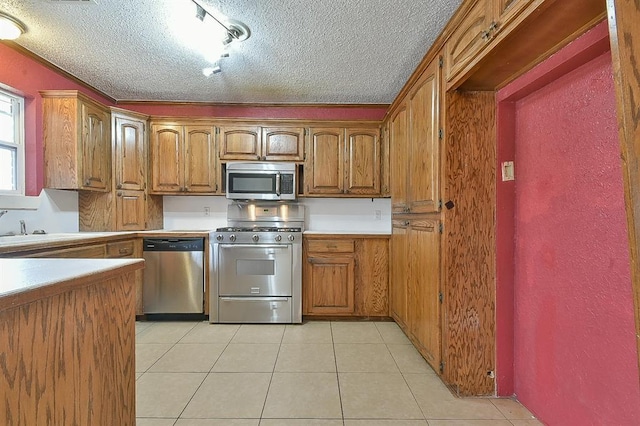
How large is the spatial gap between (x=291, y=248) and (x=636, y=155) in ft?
8.53

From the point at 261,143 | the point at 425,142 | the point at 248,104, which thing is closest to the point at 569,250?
the point at 425,142

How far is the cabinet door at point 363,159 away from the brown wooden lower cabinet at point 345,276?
0.62m

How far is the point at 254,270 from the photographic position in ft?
9.96

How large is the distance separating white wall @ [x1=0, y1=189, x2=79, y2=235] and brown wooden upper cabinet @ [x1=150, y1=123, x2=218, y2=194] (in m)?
0.72

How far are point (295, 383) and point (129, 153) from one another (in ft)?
9.11

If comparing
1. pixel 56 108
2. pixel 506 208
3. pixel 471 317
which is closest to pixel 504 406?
pixel 471 317

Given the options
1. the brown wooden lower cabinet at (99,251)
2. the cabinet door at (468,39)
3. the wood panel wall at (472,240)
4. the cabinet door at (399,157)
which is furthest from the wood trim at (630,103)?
the brown wooden lower cabinet at (99,251)

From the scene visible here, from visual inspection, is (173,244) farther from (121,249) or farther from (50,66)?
(50,66)

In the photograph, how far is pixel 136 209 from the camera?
3250 millimetres

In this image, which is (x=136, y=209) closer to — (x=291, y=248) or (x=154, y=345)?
(x=154, y=345)

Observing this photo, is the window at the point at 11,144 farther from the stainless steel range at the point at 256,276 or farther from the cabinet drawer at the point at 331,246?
the cabinet drawer at the point at 331,246

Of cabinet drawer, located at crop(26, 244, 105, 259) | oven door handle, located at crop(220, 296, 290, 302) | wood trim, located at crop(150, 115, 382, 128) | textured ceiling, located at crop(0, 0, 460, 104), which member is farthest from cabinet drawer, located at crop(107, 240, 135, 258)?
textured ceiling, located at crop(0, 0, 460, 104)

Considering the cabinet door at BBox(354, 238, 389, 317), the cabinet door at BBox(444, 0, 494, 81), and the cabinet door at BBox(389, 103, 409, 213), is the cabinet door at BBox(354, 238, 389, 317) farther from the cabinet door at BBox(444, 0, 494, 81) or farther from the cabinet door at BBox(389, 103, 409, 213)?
the cabinet door at BBox(444, 0, 494, 81)

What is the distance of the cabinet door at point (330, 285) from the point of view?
3100 millimetres
